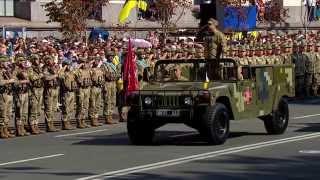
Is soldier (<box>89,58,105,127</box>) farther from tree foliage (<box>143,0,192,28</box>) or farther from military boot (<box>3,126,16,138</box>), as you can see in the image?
tree foliage (<box>143,0,192,28</box>)

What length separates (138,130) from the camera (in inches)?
652

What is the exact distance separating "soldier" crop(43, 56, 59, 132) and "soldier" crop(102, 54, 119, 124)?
6.63 feet

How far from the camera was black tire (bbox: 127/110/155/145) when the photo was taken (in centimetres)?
1645

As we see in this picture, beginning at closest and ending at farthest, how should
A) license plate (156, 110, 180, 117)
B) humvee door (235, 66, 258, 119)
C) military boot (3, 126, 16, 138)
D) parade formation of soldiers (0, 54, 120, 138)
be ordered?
license plate (156, 110, 180, 117) → humvee door (235, 66, 258, 119) → military boot (3, 126, 16, 138) → parade formation of soldiers (0, 54, 120, 138)

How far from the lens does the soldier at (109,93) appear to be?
73.3ft

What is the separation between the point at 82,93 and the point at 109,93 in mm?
1241

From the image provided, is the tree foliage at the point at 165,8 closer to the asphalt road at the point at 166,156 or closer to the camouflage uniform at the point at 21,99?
the asphalt road at the point at 166,156

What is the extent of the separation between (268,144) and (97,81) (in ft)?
22.3

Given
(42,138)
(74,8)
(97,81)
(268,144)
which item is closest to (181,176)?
(268,144)

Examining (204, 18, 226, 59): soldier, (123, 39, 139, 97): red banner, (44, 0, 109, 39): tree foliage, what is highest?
(44, 0, 109, 39): tree foliage

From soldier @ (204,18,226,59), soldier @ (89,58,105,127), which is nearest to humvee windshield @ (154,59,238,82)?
soldier @ (204,18,226,59)

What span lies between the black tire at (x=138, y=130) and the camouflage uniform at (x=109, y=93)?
5.68 meters

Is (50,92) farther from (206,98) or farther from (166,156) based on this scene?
(166,156)

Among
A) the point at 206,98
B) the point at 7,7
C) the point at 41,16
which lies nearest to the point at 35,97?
the point at 206,98
